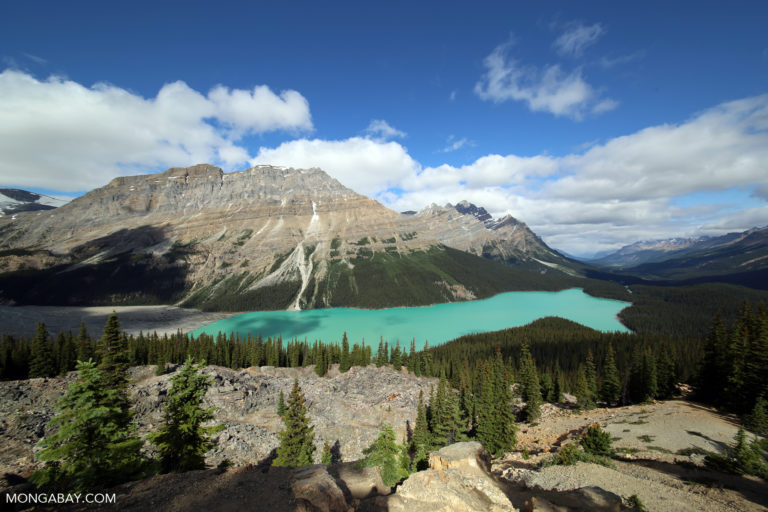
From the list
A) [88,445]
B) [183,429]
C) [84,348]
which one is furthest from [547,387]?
[84,348]

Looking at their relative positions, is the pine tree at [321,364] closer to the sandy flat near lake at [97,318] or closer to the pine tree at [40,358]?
the pine tree at [40,358]

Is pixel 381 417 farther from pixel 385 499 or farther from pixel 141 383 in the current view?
pixel 141 383

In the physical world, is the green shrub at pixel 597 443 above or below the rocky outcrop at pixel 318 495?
below

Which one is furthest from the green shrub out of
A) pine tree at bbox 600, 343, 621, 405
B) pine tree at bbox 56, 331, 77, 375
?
pine tree at bbox 56, 331, 77, 375

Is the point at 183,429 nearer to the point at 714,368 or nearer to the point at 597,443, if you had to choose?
the point at 597,443

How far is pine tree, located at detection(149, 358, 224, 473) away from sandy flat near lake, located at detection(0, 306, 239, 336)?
11591 cm

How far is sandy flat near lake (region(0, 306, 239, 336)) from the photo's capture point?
112m

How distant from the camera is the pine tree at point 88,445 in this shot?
12.5 meters

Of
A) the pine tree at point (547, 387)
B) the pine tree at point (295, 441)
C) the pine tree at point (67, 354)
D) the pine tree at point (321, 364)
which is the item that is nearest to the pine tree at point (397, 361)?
the pine tree at point (321, 364)

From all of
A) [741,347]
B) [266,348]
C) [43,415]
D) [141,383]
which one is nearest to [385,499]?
[43,415]

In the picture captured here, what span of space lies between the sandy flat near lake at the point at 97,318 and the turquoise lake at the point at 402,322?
43.6 feet

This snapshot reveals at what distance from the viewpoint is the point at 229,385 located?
4134 cm

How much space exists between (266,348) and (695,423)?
2927 inches

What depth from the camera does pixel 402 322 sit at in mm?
149000
